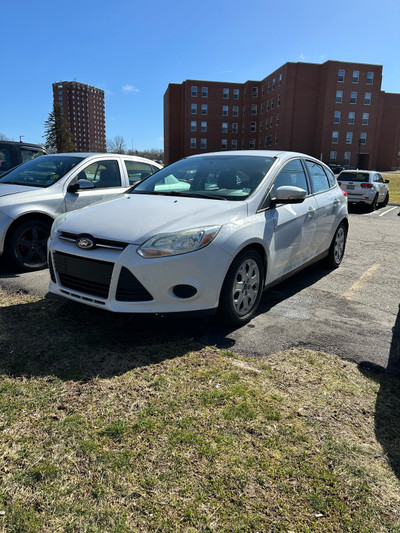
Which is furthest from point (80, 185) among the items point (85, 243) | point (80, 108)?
point (80, 108)

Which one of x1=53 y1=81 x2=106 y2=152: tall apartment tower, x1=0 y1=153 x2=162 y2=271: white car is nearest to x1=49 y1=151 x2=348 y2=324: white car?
x1=0 y1=153 x2=162 y2=271: white car

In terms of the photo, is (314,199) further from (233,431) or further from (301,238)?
(233,431)

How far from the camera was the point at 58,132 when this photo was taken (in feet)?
239

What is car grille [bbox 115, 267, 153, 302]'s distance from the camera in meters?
3.25

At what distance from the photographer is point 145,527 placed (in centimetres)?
174

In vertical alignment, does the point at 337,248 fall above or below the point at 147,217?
below

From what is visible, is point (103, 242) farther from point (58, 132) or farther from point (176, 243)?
point (58, 132)

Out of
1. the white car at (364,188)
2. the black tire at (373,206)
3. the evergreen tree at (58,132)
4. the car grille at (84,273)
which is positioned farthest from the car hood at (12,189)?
the evergreen tree at (58,132)

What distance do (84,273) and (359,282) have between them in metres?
3.82

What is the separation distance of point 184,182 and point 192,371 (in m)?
2.39

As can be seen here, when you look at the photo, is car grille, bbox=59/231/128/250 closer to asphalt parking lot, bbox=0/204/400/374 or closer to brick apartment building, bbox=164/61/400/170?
asphalt parking lot, bbox=0/204/400/374

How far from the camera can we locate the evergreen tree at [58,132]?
71.8m

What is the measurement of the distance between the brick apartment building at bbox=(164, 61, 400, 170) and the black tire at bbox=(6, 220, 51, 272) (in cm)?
5685

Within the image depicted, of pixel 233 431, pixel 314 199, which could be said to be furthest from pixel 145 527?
pixel 314 199
